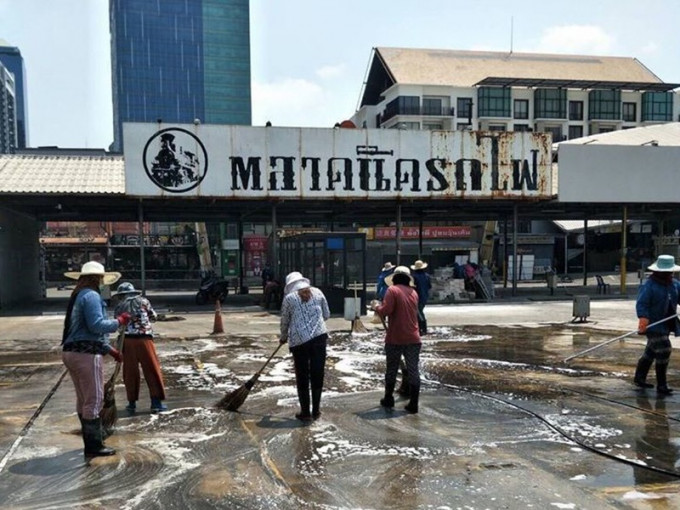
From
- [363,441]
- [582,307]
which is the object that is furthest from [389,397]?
[582,307]

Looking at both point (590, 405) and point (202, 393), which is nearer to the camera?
point (590, 405)

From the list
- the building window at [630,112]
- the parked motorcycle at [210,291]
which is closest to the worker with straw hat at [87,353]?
the parked motorcycle at [210,291]

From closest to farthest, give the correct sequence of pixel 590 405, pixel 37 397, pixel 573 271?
1. pixel 590 405
2. pixel 37 397
3. pixel 573 271

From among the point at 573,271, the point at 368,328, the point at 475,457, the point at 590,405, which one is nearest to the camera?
the point at 475,457

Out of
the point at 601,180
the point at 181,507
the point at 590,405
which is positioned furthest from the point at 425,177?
the point at 181,507

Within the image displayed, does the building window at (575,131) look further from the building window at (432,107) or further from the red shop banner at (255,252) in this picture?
the red shop banner at (255,252)

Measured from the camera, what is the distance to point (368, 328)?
16.3m

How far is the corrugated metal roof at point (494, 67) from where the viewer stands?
70.8 m

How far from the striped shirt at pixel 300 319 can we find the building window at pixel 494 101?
6610cm

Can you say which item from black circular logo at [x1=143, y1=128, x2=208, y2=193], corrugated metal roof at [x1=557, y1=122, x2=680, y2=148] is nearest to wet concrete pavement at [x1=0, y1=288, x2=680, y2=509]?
black circular logo at [x1=143, y1=128, x2=208, y2=193]

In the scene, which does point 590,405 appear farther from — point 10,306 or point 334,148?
point 10,306

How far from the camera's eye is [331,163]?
2308 centimetres

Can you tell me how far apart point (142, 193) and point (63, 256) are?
29213 mm

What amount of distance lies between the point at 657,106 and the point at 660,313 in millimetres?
75479
